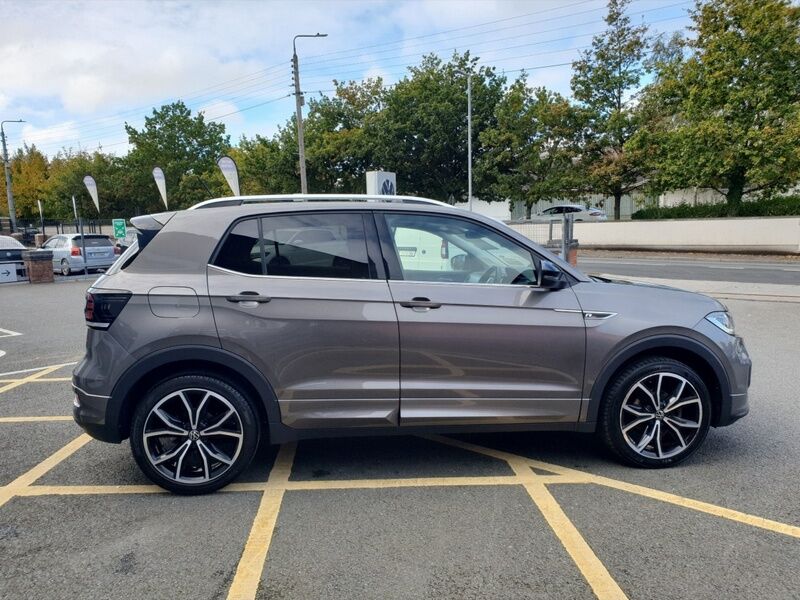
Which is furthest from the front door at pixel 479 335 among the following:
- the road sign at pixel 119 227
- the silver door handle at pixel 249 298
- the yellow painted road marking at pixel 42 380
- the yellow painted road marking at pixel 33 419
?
the road sign at pixel 119 227

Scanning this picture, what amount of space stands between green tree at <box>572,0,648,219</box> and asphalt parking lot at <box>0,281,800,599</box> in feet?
85.4

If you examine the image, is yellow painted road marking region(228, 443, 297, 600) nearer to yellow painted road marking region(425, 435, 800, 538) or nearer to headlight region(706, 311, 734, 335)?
yellow painted road marking region(425, 435, 800, 538)

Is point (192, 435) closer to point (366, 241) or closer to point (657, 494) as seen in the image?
point (366, 241)

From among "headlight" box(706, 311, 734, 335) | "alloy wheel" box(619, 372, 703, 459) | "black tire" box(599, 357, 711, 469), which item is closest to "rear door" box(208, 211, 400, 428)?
"black tire" box(599, 357, 711, 469)

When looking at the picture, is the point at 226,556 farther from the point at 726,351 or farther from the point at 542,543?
the point at 726,351

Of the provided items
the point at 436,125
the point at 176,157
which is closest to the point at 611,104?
the point at 436,125

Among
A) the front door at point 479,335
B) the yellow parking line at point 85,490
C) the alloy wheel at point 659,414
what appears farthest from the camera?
the alloy wheel at point 659,414

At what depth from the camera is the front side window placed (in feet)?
A: 11.8

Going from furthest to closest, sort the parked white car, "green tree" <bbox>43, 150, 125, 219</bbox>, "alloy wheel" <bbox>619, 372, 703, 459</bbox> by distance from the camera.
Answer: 1. "green tree" <bbox>43, 150, 125, 219</bbox>
2. the parked white car
3. "alloy wheel" <bbox>619, 372, 703, 459</bbox>

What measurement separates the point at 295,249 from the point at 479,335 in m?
1.27

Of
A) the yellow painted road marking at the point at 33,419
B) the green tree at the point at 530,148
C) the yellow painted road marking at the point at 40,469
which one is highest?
the green tree at the point at 530,148

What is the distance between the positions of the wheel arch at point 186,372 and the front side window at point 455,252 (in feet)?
3.74

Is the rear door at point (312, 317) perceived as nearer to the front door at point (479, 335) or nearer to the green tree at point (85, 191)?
the front door at point (479, 335)

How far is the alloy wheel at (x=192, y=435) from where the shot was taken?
3.41m
